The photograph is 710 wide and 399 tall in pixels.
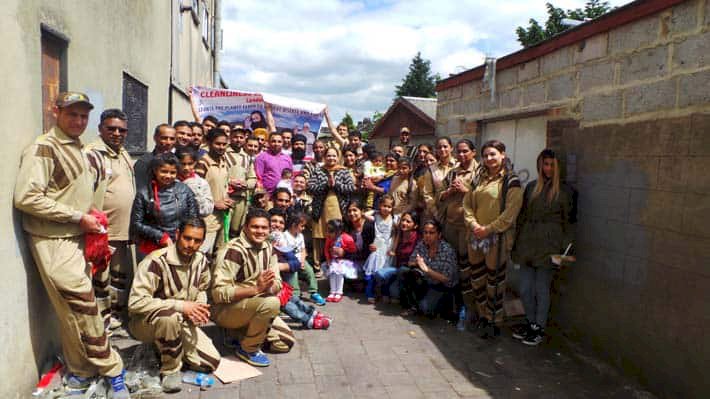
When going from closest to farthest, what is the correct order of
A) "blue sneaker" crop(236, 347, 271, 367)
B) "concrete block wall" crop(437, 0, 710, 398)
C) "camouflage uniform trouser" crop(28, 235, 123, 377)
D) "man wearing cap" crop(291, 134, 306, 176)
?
"camouflage uniform trouser" crop(28, 235, 123, 377), "concrete block wall" crop(437, 0, 710, 398), "blue sneaker" crop(236, 347, 271, 367), "man wearing cap" crop(291, 134, 306, 176)

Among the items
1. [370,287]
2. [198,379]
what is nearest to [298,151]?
[370,287]

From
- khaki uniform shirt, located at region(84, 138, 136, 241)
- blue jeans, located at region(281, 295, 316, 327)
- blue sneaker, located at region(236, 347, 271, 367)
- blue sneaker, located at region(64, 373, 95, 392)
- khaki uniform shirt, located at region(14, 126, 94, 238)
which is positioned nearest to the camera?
khaki uniform shirt, located at region(14, 126, 94, 238)

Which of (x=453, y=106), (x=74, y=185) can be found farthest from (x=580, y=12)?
(x=74, y=185)

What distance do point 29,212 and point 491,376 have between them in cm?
361

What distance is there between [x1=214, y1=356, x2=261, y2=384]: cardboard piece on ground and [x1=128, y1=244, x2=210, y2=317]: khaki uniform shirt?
60cm

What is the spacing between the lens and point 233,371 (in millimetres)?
4145

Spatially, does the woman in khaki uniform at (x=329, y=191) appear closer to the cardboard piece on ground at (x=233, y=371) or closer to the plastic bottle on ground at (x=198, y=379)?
the cardboard piece on ground at (x=233, y=371)

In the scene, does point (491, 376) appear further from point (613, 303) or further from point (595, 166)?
point (595, 166)

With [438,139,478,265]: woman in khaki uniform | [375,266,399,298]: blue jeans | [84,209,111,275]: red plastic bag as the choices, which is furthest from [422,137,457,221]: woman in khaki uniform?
[84,209,111,275]: red plastic bag

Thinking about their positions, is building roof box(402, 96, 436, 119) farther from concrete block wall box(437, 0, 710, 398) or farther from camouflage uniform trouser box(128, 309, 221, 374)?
camouflage uniform trouser box(128, 309, 221, 374)

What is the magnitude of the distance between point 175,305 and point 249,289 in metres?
0.62

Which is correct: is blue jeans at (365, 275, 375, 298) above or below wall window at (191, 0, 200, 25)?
below

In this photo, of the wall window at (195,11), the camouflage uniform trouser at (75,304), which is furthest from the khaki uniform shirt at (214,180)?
the wall window at (195,11)

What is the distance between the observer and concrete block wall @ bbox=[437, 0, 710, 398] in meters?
3.70
